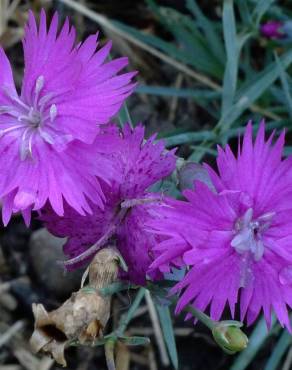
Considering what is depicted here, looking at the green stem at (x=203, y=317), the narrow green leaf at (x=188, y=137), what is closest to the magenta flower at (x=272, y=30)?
the narrow green leaf at (x=188, y=137)

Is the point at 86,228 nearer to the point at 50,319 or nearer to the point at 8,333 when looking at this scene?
the point at 50,319

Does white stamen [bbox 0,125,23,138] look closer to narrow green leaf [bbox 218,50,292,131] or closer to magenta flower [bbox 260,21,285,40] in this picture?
narrow green leaf [bbox 218,50,292,131]

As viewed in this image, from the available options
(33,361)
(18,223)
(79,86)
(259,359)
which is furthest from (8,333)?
(79,86)

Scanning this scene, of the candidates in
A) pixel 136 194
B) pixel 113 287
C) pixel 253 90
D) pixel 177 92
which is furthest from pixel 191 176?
pixel 177 92

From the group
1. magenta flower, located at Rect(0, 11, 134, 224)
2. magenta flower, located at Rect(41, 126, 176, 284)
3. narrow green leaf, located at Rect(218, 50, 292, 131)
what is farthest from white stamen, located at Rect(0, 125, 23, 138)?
narrow green leaf, located at Rect(218, 50, 292, 131)

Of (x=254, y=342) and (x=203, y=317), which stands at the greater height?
(x=203, y=317)

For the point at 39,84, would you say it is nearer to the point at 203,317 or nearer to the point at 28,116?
the point at 28,116
